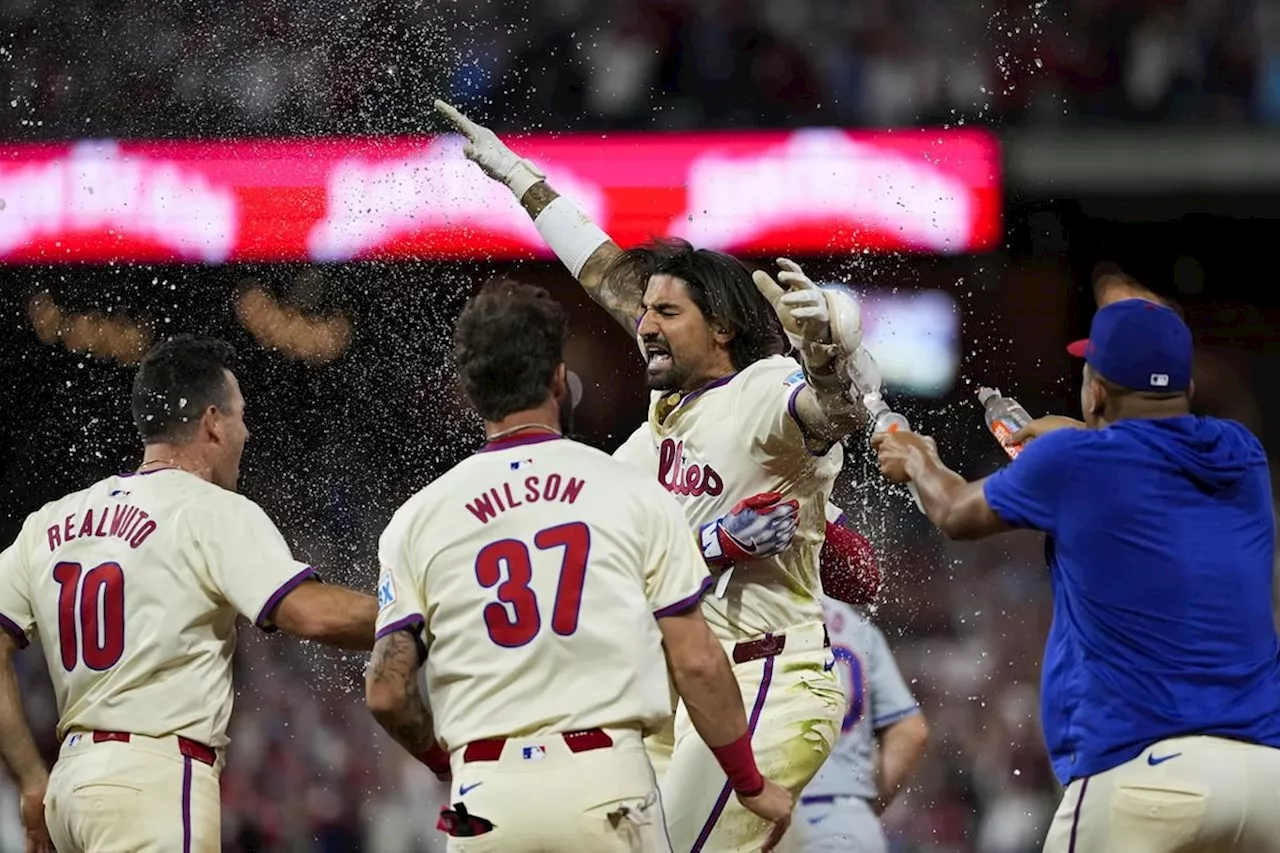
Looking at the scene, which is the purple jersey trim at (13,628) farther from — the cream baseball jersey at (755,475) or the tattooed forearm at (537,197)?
the tattooed forearm at (537,197)

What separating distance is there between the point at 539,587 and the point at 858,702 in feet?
8.30

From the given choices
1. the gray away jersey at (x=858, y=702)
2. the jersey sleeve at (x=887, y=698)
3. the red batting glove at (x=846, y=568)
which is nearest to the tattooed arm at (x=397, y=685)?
the red batting glove at (x=846, y=568)

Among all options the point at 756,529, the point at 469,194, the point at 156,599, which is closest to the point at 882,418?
the point at 756,529

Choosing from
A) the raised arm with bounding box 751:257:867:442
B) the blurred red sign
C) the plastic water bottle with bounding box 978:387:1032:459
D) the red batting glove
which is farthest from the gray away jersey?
the blurred red sign

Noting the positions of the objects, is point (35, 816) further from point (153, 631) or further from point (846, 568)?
point (846, 568)

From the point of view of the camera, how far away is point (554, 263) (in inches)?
452

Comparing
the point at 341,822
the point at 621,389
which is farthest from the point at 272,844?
the point at 621,389

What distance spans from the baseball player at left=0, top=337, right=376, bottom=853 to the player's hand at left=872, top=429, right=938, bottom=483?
1.41 metres

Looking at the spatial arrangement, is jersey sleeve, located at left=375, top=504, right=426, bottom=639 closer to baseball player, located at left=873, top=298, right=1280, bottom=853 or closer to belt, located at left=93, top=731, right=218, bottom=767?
belt, located at left=93, top=731, right=218, bottom=767

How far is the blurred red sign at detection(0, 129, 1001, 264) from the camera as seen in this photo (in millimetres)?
10820

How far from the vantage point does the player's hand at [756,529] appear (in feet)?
15.4

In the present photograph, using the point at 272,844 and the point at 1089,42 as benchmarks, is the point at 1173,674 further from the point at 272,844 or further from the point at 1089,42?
the point at 1089,42

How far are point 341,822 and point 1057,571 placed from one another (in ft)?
23.4

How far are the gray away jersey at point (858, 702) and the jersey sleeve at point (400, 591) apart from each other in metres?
2.31
